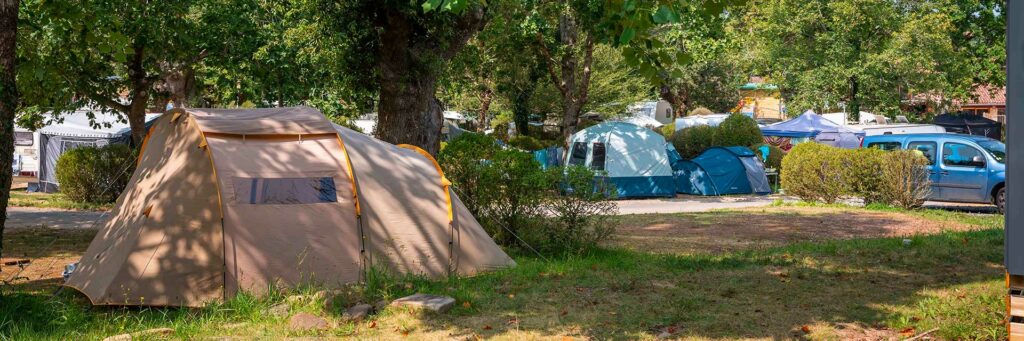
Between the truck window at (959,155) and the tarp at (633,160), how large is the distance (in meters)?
6.48

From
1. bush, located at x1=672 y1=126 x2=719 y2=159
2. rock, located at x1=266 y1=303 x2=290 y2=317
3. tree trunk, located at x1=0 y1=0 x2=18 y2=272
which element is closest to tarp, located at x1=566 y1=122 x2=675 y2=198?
bush, located at x1=672 y1=126 x2=719 y2=159

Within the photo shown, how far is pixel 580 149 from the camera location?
23.1 meters

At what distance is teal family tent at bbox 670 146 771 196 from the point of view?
74.7 feet

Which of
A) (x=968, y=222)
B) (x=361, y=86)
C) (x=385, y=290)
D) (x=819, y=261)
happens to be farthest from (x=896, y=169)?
(x=385, y=290)

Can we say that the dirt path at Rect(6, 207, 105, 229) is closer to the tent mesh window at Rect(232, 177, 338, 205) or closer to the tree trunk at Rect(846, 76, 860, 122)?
the tent mesh window at Rect(232, 177, 338, 205)

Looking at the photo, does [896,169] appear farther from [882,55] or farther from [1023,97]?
[882,55]

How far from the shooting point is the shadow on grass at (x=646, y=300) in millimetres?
6094

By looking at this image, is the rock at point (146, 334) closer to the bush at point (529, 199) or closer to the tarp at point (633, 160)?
the bush at point (529, 199)

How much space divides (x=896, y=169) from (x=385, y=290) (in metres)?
11.1

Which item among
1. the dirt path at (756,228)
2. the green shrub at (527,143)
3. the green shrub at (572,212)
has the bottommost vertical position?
the dirt path at (756,228)

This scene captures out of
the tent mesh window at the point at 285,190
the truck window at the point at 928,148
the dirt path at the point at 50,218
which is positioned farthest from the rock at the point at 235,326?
the truck window at the point at 928,148

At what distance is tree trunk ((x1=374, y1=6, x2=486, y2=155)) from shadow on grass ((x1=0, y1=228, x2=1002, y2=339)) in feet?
14.6

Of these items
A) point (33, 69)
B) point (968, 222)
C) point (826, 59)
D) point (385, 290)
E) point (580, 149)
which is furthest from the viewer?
point (826, 59)

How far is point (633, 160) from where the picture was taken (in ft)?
72.3
